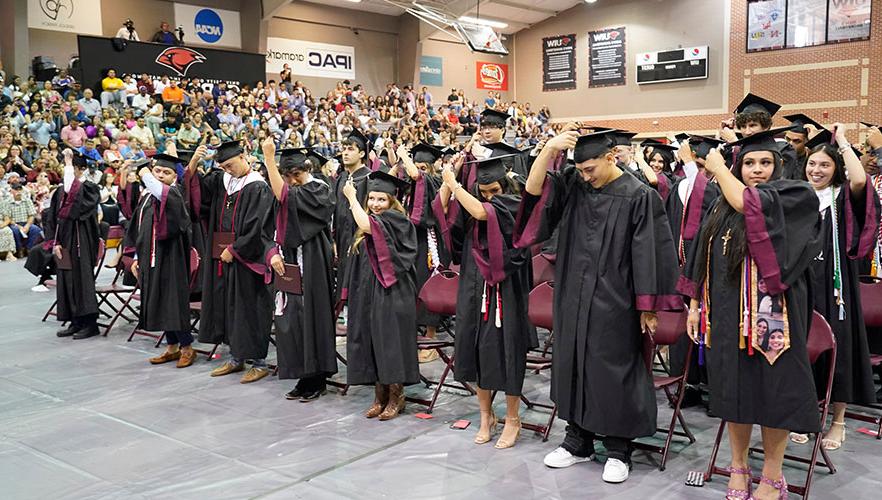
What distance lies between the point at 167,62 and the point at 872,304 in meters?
19.5

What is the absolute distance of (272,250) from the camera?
5.79 meters

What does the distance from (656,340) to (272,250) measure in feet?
9.71

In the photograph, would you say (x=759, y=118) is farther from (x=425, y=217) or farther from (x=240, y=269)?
(x=240, y=269)

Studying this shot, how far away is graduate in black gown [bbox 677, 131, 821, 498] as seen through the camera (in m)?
3.37

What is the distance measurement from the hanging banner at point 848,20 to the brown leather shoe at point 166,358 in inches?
930

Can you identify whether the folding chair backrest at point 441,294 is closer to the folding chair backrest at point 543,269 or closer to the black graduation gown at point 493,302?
the black graduation gown at point 493,302

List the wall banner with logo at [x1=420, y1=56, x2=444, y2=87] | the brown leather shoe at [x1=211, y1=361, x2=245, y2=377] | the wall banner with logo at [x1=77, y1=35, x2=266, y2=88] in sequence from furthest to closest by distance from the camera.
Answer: the wall banner with logo at [x1=420, y1=56, x2=444, y2=87] < the wall banner with logo at [x1=77, y1=35, x2=266, y2=88] < the brown leather shoe at [x1=211, y1=361, x2=245, y2=377]

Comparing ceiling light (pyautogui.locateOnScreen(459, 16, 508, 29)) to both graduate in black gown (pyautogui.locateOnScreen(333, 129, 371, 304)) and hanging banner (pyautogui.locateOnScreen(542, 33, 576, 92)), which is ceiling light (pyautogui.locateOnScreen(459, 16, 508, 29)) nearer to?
hanging banner (pyautogui.locateOnScreen(542, 33, 576, 92))

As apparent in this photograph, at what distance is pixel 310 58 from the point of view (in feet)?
86.6

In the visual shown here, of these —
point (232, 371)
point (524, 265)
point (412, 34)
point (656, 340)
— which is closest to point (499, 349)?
point (524, 265)

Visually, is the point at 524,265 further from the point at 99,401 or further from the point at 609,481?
the point at 99,401

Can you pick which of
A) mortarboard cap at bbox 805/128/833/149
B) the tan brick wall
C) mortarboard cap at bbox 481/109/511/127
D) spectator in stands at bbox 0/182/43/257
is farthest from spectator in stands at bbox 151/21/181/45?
mortarboard cap at bbox 805/128/833/149

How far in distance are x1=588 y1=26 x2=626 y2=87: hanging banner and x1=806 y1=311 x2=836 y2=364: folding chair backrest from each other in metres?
26.3

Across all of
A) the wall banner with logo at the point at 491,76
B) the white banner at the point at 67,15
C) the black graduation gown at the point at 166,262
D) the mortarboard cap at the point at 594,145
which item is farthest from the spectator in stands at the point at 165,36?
the mortarboard cap at the point at 594,145
